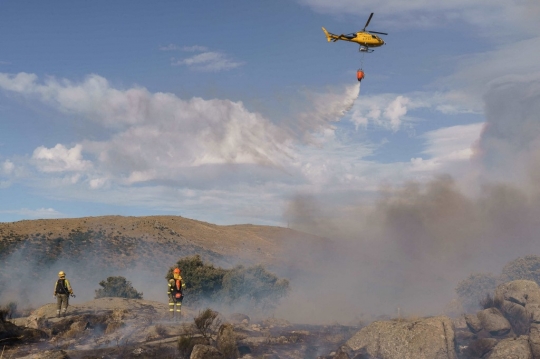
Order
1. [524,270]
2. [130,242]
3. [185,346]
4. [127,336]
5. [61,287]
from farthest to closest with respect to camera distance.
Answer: [130,242]
[524,270]
[61,287]
[127,336]
[185,346]

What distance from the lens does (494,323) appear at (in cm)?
3127

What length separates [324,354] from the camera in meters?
24.4

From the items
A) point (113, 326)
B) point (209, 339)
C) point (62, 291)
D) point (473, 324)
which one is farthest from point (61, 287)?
point (473, 324)

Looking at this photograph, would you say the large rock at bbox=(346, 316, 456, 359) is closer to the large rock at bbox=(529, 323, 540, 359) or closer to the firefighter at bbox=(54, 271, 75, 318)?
the large rock at bbox=(529, 323, 540, 359)

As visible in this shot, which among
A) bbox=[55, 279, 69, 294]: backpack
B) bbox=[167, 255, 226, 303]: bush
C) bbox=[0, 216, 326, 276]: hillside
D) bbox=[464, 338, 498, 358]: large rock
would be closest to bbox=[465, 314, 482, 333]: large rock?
bbox=[464, 338, 498, 358]: large rock

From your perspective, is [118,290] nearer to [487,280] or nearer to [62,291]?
[62,291]

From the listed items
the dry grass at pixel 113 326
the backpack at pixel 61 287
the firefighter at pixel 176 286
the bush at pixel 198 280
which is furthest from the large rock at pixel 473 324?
the backpack at pixel 61 287

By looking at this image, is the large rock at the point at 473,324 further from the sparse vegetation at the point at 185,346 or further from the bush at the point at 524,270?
the bush at the point at 524,270

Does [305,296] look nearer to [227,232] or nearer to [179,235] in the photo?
[179,235]

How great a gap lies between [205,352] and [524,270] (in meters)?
47.2

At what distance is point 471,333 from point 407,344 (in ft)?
31.4

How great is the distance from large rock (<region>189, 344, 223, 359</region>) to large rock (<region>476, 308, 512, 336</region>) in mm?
18664

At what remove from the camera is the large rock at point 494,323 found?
3117 centimetres

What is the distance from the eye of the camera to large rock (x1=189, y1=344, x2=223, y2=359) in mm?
19719
